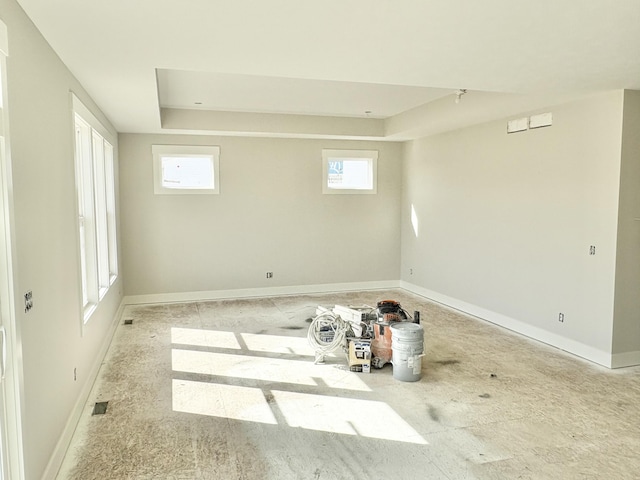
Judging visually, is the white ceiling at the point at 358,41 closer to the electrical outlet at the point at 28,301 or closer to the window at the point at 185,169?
the electrical outlet at the point at 28,301

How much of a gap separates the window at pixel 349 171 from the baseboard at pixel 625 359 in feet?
14.6

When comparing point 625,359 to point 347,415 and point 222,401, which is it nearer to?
point 347,415

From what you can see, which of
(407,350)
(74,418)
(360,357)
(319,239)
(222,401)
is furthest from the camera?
(319,239)

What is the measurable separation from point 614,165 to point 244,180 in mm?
4867

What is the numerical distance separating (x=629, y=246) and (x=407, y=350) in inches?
89.5

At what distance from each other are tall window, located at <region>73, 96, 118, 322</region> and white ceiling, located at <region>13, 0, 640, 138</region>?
34 cm

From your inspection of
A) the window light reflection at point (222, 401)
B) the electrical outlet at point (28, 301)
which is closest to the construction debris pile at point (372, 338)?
the window light reflection at point (222, 401)

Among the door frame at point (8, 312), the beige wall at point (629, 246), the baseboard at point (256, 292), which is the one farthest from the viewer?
the baseboard at point (256, 292)

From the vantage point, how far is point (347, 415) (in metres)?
3.39

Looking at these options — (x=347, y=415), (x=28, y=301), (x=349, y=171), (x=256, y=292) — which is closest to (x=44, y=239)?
(x=28, y=301)

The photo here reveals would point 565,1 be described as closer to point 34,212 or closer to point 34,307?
point 34,212

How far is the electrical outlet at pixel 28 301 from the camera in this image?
222cm

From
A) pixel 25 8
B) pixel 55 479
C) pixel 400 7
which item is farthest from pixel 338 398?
pixel 25 8

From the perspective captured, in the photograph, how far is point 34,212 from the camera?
2408mm
